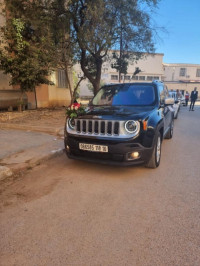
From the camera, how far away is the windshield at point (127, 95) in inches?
167

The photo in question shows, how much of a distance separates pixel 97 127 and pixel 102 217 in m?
1.56

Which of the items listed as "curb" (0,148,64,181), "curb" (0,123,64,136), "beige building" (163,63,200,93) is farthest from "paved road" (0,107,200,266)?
"beige building" (163,63,200,93)

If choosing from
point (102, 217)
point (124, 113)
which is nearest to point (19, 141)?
point (124, 113)

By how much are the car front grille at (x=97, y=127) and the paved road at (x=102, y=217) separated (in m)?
0.83

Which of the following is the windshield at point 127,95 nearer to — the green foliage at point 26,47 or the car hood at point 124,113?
the car hood at point 124,113

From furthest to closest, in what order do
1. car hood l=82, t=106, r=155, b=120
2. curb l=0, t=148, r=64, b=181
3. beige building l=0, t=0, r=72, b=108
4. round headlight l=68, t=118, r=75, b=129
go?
beige building l=0, t=0, r=72, b=108
round headlight l=68, t=118, r=75, b=129
curb l=0, t=148, r=64, b=181
car hood l=82, t=106, r=155, b=120

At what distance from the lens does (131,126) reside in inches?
127

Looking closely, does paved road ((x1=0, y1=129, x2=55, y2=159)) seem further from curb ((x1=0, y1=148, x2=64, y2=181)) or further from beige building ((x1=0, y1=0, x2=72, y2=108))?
beige building ((x1=0, y1=0, x2=72, y2=108))

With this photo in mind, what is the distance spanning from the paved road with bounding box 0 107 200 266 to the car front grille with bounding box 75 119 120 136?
83cm

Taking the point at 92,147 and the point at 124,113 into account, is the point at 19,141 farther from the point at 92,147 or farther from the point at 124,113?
the point at 124,113

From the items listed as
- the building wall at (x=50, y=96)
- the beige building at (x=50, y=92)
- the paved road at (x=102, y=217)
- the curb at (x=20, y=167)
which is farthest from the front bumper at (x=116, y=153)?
the beige building at (x=50, y=92)

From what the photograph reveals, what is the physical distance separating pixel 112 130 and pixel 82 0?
862cm

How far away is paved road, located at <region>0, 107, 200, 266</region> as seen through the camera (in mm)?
1823

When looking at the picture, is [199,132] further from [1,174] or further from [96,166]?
[1,174]
